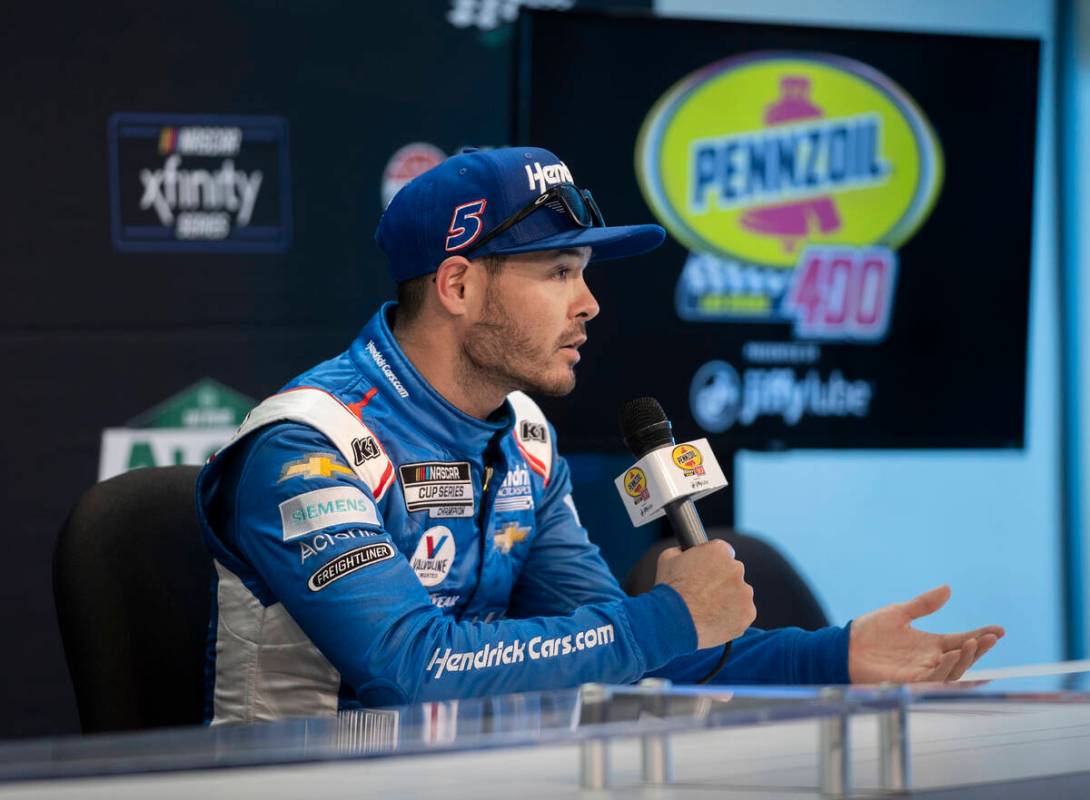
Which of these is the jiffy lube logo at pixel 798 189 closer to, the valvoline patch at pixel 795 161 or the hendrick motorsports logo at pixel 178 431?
the valvoline patch at pixel 795 161

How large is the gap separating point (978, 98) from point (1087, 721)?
2.10m

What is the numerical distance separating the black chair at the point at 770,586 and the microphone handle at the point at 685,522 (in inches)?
22.1

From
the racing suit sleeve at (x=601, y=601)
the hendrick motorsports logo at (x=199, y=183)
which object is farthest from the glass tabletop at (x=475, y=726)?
the hendrick motorsports logo at (x=199, y=183)

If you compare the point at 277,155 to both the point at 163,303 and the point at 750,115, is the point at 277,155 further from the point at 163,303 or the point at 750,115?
the point at 750,115

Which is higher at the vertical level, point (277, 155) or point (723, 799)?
point (277, 155)

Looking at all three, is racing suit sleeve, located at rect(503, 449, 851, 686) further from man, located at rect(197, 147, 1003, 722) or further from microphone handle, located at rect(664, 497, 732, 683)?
microphone handle, located at rect(664, 497, 732, 683)

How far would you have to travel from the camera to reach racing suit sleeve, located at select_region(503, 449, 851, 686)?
1.77 meters

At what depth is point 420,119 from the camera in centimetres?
307

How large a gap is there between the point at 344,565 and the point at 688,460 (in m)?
0.39

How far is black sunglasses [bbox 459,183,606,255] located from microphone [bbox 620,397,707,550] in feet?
0.94

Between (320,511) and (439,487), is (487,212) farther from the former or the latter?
(320,511)

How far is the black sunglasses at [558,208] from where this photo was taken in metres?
1.78

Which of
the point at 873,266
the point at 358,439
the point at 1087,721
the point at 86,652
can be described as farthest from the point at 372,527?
the point at 873,266

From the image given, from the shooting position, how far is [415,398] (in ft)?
5.85
